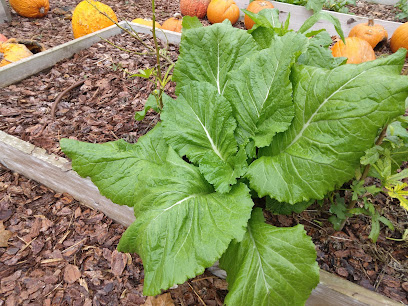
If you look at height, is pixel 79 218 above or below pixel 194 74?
below

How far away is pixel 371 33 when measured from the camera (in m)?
3.39

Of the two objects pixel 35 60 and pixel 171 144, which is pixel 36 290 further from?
pixel 35 60

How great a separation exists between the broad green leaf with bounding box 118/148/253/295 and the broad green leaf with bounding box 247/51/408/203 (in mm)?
195

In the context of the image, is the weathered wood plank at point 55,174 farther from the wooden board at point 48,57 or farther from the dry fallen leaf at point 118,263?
the wooden board at point 48,57

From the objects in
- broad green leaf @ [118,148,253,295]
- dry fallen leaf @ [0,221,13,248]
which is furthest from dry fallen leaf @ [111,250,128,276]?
dry fallen leaf @ [0,221,13,248]

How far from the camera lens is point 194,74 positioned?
1.77m

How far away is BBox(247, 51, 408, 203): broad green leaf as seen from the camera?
109cm

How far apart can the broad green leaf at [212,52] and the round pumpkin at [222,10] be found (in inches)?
110

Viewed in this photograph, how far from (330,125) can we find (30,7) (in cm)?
464

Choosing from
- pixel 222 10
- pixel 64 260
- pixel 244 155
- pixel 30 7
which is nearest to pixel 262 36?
pixel 244 155

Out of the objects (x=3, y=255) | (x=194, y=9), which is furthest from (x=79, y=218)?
(x=194, y=9)

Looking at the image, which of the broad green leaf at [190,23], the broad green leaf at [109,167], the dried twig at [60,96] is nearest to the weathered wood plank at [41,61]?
the dried twig at [60,96]

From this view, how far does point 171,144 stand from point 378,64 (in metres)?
1.04

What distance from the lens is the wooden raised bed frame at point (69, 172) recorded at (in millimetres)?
1289
